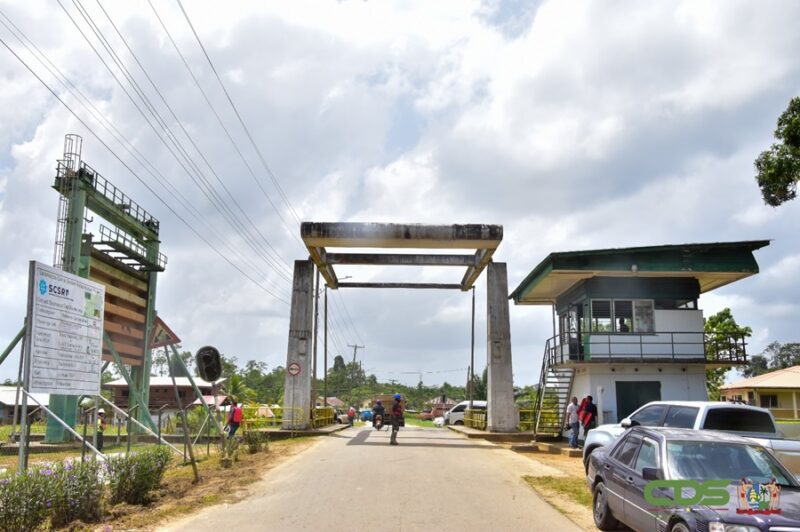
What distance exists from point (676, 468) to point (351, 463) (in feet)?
29.3

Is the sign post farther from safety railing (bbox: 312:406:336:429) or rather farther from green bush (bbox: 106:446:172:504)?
safety railing (bbox: 312:406:336:429)

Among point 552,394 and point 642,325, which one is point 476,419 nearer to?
point 552,394

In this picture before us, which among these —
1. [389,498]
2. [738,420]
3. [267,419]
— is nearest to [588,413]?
[738,420]

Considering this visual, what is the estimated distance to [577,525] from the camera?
8977mm

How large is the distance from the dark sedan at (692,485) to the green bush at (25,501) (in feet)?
22.6

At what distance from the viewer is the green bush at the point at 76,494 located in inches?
320

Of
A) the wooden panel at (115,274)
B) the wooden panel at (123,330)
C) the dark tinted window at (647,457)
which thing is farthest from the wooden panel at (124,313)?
the dark tinted window at (647,457)

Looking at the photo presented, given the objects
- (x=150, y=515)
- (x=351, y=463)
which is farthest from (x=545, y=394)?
(x=150, y=515)

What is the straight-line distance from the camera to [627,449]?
8828 mm

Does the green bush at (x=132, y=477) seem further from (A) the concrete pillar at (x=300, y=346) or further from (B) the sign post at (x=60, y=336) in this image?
(A) the concrete pillar at (x=300, y=346)

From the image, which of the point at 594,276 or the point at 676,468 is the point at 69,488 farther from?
the point at 594,276

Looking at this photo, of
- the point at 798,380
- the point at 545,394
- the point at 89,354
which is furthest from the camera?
the point at 798,380

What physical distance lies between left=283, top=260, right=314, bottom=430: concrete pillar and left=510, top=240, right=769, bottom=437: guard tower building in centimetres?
886

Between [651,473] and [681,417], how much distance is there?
537 centimetres
